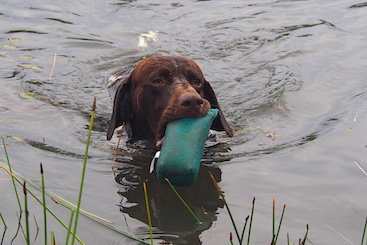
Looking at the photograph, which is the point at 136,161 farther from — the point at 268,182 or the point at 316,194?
the point at 316,194

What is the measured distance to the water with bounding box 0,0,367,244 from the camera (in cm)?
405

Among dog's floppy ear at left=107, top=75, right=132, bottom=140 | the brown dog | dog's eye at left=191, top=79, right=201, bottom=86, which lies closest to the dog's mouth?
the brown dog

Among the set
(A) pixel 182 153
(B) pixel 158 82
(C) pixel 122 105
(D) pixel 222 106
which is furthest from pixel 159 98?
(D) pixel 222 106

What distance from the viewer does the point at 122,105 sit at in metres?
5.52

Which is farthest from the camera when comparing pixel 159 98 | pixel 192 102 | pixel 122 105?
pixel 122 105

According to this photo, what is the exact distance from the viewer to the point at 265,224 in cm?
386

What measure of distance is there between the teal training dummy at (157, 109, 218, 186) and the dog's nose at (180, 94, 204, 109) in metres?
0.11

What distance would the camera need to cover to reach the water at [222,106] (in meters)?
4.05

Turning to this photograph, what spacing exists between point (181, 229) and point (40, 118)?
9.33 feet

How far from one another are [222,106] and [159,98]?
1.98 meters

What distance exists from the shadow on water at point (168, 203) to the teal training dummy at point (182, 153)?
0.86 feet

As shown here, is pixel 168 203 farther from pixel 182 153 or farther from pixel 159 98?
pixel 159 98

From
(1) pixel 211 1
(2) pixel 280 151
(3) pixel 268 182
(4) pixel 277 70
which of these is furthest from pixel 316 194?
(1) pixel 211 1

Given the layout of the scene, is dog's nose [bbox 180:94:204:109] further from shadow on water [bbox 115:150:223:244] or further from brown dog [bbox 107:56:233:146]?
shadow on water [bbox 115:150:223:244]
